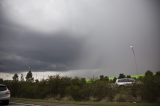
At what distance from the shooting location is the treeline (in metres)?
Answer: 29.9

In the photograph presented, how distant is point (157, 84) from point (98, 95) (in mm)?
7869

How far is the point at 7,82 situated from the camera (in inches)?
1871

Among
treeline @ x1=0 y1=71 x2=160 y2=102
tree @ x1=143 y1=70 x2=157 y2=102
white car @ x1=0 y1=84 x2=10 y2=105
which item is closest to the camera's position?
white car @ x1=0 y1=84 x2=10 y2=105

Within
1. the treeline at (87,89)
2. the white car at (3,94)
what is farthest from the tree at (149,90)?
the white car at (3,94)

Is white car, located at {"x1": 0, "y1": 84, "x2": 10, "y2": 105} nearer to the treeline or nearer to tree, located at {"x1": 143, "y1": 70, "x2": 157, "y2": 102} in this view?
the treeline

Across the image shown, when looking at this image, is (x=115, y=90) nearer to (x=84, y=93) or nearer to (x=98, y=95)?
(x=98, y=95)

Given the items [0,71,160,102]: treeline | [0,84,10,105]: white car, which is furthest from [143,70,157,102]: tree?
[0,84,10,105]: white car

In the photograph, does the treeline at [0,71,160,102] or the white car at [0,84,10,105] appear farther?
the treeline at [0,71,160,102]

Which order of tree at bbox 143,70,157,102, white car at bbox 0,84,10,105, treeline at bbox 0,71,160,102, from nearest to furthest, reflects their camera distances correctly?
white car at bbox 0,84,10,105 → tree at bbox 143,70,157,102 → treeline at bbox 0,71,160,102

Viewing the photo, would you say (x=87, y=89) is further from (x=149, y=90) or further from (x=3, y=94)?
(x=3, y=94)

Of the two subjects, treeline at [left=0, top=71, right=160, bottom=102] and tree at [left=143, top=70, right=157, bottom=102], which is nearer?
tree at [left=143, top=70, right=157, bottom=102]

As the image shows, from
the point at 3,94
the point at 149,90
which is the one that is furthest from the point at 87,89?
the point at 3,94

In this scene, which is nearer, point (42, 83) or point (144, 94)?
point (144, 94)

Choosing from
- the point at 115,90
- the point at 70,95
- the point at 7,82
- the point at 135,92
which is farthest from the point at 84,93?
the point at 7,82
